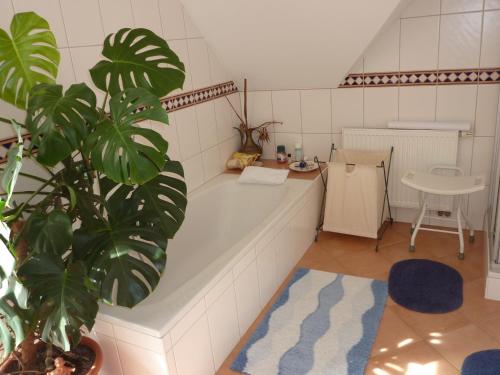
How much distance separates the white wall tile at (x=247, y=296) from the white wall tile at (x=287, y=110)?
1444mm

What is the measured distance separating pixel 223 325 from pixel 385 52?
2051 millimetres

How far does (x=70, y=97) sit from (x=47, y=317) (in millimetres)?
714

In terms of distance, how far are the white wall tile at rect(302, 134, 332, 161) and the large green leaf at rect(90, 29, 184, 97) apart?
179cm

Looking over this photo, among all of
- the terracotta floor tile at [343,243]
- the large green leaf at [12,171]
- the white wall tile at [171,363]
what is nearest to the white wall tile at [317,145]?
the terracotta floor tile at [343,243]

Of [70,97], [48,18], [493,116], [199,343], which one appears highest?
[48,18]

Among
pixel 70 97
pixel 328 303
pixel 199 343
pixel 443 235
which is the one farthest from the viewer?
pixel 443 235

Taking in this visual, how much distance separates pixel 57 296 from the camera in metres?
1.41

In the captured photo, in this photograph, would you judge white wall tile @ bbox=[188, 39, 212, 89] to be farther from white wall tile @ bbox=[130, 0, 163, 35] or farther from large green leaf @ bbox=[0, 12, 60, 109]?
large green leaf @ bbox=[0, 12, 60, 109]

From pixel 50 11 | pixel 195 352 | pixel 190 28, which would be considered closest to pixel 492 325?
pixel 195 352

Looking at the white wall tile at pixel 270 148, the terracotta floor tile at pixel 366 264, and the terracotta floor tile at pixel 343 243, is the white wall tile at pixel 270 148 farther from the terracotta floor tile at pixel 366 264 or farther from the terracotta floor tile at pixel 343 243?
the terracotta floor tile at pixel 366 264

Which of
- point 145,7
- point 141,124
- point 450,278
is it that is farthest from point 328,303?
point 145,7

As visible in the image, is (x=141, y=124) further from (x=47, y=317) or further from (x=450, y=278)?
(x=450, y=278)

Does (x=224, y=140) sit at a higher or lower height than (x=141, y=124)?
lower

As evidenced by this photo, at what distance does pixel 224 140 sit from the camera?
11.3 feet
